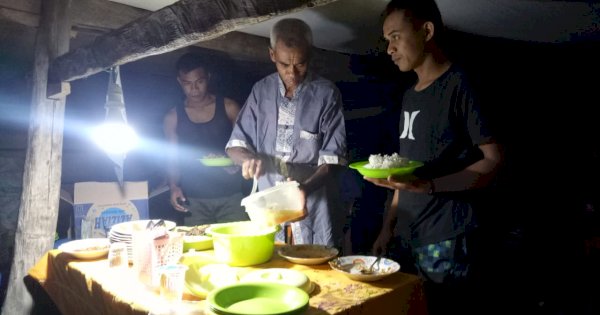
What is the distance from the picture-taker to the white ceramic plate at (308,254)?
219 cm

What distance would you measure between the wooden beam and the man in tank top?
138cm

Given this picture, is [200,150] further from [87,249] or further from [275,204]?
[275,204]

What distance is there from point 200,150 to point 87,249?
2303 millimetres

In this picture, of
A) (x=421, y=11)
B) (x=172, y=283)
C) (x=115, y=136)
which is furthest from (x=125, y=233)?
(x=421, y=11)

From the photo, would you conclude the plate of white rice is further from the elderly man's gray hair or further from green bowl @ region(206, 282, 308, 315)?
the elderly man's gray hair

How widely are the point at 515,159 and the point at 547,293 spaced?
1.68 meters

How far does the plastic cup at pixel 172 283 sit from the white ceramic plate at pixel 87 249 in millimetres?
984

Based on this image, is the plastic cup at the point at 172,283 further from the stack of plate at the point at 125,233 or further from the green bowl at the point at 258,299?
the stack of plate at the point at 125,233

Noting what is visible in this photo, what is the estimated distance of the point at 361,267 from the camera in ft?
6.72

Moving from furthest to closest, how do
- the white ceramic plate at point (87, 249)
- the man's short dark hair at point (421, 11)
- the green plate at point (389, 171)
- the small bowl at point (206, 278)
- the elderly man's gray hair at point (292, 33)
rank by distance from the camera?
the elderly man's gray hair at point (292, 33), the man's short dark hair at point (421, 11), the white ceramic plate at point (87, 249), the green plate at point (389, 171), the small bowl at point (206, 278)

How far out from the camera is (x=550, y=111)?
525cm

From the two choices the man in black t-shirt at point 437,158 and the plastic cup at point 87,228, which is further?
the plastic cup at point 87,228

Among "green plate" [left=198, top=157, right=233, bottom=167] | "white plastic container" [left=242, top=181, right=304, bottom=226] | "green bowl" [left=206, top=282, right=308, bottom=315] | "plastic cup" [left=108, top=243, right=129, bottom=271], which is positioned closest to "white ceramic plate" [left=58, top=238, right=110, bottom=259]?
"plastic cup" [left=108, top=243, right=129, bottom=271]

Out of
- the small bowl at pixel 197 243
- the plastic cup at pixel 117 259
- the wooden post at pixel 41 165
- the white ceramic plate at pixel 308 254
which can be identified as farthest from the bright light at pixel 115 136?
the white ceramic plate at pixel 308 254
